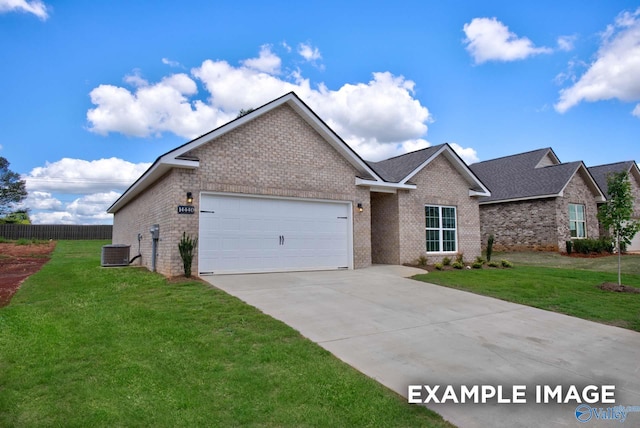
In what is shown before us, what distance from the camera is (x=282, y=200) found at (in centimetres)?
1255

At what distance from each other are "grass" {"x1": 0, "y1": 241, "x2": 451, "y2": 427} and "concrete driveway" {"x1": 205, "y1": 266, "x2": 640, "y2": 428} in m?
0.53

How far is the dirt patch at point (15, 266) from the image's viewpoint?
1064cm

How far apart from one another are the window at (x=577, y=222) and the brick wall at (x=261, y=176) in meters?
16.3

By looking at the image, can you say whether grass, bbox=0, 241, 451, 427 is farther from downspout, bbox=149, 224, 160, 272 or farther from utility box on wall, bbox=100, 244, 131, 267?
utility box on wall, bbox=100, 244, 131, 267

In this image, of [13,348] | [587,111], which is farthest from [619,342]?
[587,111]

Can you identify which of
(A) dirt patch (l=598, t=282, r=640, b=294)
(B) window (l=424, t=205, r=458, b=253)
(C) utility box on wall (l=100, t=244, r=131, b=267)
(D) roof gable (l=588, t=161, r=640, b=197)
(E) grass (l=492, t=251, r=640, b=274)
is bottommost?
(A) dirt patch (l=598, t=282, r=640, b=294)

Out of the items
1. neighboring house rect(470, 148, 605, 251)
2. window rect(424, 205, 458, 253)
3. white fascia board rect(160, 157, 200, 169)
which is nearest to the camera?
white fascia board rect(160, 157, 200, 169)

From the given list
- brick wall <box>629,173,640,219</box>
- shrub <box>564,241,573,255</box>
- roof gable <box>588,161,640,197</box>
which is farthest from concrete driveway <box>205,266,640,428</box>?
brick wall <box>629,173,640,219</box>

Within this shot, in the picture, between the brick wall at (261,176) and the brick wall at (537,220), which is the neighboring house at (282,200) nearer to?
the brick wall at (261,176)

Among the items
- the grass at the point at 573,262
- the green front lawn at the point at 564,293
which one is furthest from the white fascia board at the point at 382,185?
the grass at the point at 573,262

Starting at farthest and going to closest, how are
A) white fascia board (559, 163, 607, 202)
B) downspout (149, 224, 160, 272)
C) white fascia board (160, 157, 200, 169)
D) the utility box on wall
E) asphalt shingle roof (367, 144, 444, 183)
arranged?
white fascia board (559, 163, 607, 202), asphalt shingle roof (367, 144, 444, 183), the utility box on wall, downspout (149, 224, 160, 272), white fascia board (160, 157, 200, 169)

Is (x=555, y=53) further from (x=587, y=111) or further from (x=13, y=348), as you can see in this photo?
(x=13, y=348)

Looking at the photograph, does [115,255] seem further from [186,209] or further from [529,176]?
[529,176]

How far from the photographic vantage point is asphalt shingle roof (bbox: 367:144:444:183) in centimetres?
1586
